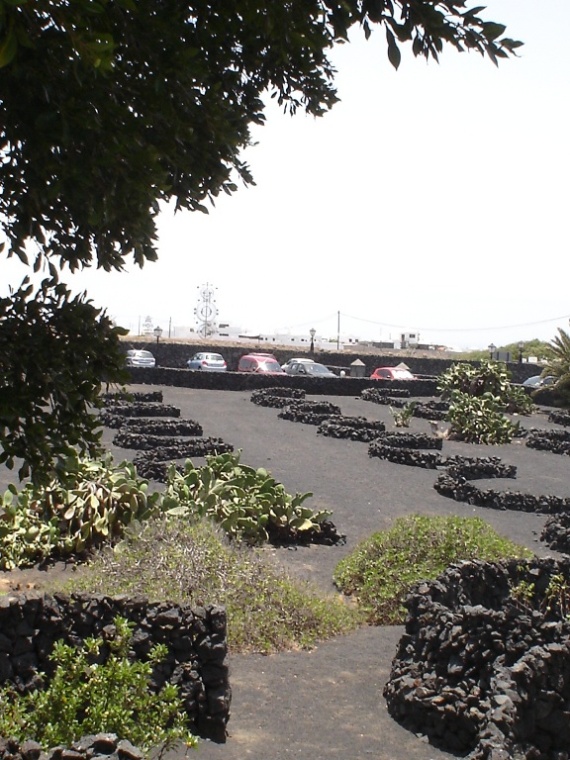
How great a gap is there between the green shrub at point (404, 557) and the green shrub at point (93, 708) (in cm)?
446

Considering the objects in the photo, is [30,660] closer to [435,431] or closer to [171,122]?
[171,122]

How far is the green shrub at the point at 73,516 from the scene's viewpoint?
33.9 ft

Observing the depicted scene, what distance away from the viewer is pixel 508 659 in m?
6.75

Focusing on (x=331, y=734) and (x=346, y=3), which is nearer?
(x=346, y=3)

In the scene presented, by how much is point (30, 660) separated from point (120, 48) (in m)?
4.10

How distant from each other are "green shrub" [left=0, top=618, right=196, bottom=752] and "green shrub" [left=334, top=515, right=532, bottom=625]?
14.6ft

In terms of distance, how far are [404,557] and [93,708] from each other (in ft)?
18.6

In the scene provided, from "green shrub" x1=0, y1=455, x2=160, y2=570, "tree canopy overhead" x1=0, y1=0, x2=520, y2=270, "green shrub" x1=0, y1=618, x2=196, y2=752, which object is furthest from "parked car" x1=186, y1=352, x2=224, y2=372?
"tree canopy overhead" x1=0, y1=0, x2=520, y2=270

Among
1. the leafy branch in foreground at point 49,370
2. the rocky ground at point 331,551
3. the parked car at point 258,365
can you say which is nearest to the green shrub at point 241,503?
the rocky ground at point 331,551

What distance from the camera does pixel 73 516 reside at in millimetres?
10727

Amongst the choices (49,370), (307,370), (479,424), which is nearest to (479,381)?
(479,424)

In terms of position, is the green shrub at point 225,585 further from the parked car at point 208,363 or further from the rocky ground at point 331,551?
the parked car at point 208,363

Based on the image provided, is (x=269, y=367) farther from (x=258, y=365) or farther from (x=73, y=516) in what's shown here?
(x=73, y=516)

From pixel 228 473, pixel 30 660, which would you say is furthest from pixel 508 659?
pixel 228 473
